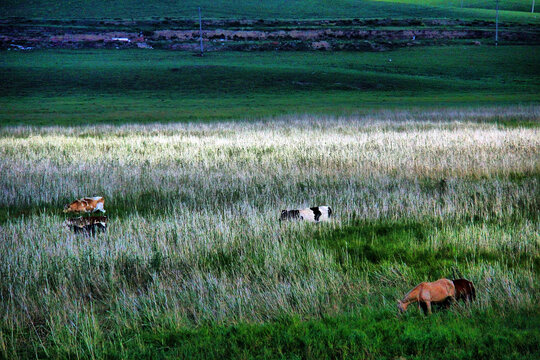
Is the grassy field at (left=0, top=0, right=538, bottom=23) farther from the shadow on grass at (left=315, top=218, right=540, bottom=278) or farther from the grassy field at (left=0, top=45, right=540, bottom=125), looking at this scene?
the shadow on grass at (left=315, top=218, right=540, bottom=278)

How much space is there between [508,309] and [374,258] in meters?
2.37

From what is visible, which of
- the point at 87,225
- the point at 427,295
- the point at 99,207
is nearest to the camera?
the point at 427,295

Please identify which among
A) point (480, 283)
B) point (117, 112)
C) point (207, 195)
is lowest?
point (117, 112)

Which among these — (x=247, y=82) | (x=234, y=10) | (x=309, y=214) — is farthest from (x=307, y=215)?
(x=234, y=10)

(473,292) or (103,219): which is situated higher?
(473,292)

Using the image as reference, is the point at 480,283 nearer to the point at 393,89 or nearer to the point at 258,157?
the point at 258,157

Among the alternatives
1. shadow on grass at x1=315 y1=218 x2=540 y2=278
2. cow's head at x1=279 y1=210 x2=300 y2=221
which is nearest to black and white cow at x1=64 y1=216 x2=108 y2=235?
cow's head at x1=279 y1=210 x2=300 y2=221

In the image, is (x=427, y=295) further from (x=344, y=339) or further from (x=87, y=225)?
(x=87, y=225)

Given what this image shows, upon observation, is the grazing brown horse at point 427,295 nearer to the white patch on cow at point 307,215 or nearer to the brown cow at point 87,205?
the white patch on cow at point 307,215

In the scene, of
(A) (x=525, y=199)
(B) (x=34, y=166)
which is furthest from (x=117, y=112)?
(A) (x=525, y=199)

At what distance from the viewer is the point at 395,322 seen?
5703 millimetres

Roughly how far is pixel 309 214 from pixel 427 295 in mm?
4441

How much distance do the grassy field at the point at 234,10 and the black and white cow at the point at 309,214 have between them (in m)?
145

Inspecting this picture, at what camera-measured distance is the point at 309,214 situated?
10.2m
